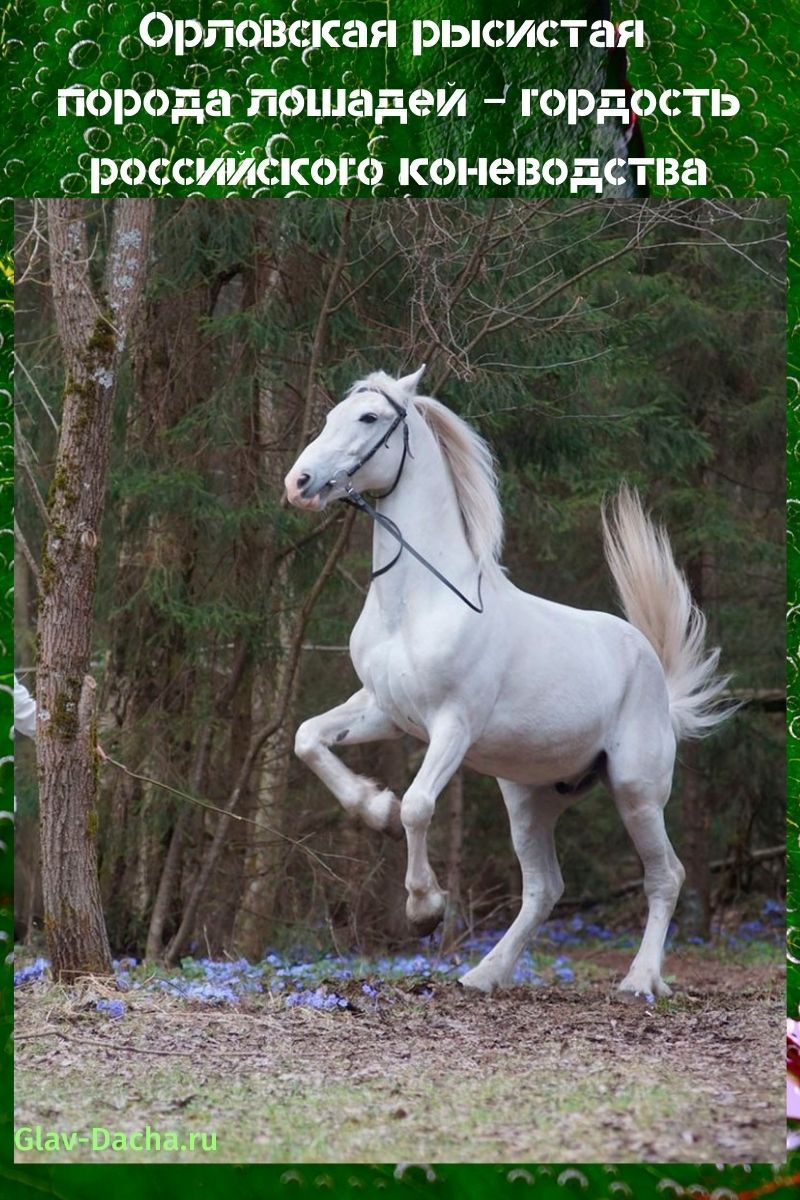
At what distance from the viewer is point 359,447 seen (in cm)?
445

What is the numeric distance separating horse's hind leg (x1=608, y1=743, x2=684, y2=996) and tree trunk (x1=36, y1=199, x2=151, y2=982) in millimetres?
1704

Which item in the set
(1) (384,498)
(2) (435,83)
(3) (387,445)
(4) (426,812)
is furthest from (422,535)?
(2) (435,83)

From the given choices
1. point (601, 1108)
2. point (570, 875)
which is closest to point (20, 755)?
point (601, 1108)

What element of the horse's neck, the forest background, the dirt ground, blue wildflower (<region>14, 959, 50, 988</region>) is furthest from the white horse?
blue wildflower (<region>14, 959, 50, 988</region>)

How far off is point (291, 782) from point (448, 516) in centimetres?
255

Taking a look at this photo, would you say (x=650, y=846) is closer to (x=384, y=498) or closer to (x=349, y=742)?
(x=349, y=742)

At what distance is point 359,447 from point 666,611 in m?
1.31

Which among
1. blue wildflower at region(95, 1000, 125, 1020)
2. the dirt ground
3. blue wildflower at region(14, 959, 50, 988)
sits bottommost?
the dirt ground

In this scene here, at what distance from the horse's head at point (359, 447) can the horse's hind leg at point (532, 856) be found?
1.18m

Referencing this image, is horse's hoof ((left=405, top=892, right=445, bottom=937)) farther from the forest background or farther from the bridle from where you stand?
the forest background

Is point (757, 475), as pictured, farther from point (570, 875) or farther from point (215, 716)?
point (570, 875)

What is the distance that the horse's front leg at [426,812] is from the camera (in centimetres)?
430

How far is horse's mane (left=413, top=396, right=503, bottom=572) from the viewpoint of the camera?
4.66 m

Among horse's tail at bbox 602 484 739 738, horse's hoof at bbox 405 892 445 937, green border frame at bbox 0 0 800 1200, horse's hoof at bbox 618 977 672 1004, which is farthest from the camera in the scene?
horse's tail at bbox 602 484 739 738
